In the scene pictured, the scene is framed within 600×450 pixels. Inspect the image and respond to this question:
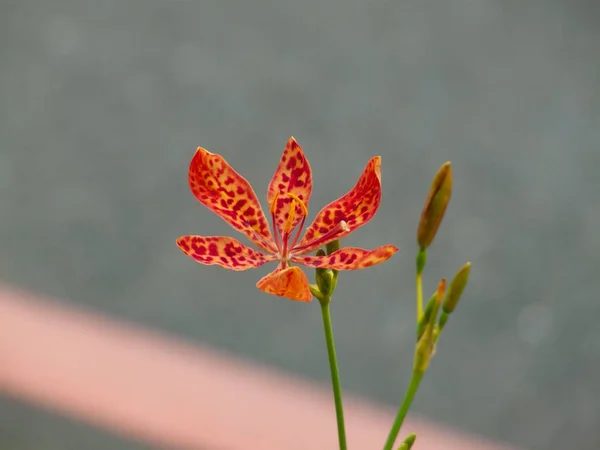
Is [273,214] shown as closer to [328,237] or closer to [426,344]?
[328,237]

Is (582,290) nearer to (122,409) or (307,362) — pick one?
(307,362)

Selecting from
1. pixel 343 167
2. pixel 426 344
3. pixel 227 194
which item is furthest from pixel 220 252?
pixel 343 167

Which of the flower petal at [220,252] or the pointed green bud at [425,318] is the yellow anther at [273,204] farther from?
the pointed green bud at [425,318]

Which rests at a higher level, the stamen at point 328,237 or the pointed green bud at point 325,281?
the stamen at point 328,237

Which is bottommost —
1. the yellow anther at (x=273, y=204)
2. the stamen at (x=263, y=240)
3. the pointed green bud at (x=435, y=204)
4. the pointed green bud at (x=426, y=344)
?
the pointed green bud at (x=426, y=344)

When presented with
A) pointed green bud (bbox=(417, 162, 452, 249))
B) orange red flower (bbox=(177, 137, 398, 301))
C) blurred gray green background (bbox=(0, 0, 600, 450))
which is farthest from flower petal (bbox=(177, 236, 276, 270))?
blurred gray green background (bbox=(0, 0, 600, 450))

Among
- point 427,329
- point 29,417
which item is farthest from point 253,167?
point 427,329

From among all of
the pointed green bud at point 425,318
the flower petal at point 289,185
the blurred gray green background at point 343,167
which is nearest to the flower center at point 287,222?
the flower petal at point 289,185
